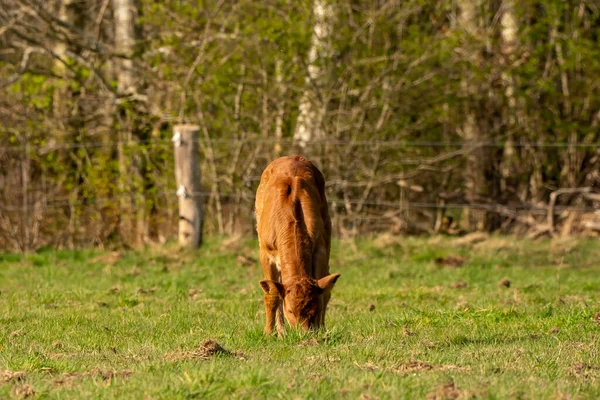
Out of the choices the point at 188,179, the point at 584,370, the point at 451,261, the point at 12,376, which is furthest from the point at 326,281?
the point at 188,179

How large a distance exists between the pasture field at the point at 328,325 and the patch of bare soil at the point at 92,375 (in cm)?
1

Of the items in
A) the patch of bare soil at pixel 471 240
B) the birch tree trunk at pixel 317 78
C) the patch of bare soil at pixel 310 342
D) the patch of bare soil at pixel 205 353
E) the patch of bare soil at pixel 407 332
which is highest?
the birch tree trunk at pixel 317 78

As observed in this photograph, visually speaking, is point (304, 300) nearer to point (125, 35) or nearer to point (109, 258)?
point (109, 258)

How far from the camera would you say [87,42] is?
18922 millimetres

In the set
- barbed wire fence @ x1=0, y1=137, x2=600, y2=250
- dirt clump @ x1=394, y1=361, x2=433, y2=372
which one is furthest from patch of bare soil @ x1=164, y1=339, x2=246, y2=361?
barbed wire fence @ x1=0, y1=137, x2=600, y2=250

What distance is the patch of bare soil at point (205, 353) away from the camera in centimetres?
701

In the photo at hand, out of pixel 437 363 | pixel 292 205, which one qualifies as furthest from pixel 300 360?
pixel 292 205

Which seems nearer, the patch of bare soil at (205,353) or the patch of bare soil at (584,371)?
the patch of bare soil at (584,371)

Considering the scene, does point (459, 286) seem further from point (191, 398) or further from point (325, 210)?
point (191, 398)

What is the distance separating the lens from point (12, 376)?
6320 millimetres

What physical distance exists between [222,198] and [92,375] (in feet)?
42.0

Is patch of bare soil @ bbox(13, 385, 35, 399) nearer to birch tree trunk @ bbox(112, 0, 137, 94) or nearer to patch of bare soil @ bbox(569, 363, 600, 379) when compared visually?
patch of bare soil @ bbox(569, 363, 600, 379)

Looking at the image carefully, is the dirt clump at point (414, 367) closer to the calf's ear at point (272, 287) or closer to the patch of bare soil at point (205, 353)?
the patch of bare soil at point (205, 353)

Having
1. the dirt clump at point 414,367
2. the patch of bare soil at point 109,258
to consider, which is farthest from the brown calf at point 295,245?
the patch of bare soil at point 109,258
